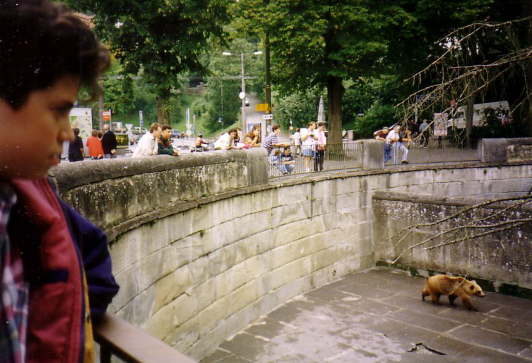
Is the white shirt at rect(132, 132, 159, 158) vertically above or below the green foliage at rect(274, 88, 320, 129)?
below

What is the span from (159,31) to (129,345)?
1930 cm

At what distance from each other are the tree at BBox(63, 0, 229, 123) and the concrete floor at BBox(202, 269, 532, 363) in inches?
410

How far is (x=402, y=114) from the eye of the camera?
8.13m

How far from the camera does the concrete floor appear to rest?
367 inches

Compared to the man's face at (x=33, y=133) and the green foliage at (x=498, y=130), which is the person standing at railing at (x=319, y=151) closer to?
the green foliage at (x=498, y=130)

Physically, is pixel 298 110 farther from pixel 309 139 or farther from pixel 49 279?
pixel 49 279

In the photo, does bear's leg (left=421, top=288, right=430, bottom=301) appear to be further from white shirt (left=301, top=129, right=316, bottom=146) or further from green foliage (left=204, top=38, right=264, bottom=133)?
green foliage (left=204, top=38, right=264, bottom=133)

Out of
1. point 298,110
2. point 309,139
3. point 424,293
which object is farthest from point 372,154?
point 298,110

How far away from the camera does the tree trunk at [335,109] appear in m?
23.4

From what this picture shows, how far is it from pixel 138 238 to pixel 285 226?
5578 mm

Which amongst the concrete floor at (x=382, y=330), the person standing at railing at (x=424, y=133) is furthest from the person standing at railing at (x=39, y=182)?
the concrete floor at (x=382, y=330)

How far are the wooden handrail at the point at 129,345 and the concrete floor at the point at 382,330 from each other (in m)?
7.84

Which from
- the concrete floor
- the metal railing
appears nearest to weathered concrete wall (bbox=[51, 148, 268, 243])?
the metal railing

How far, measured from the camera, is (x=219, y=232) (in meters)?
9.25
